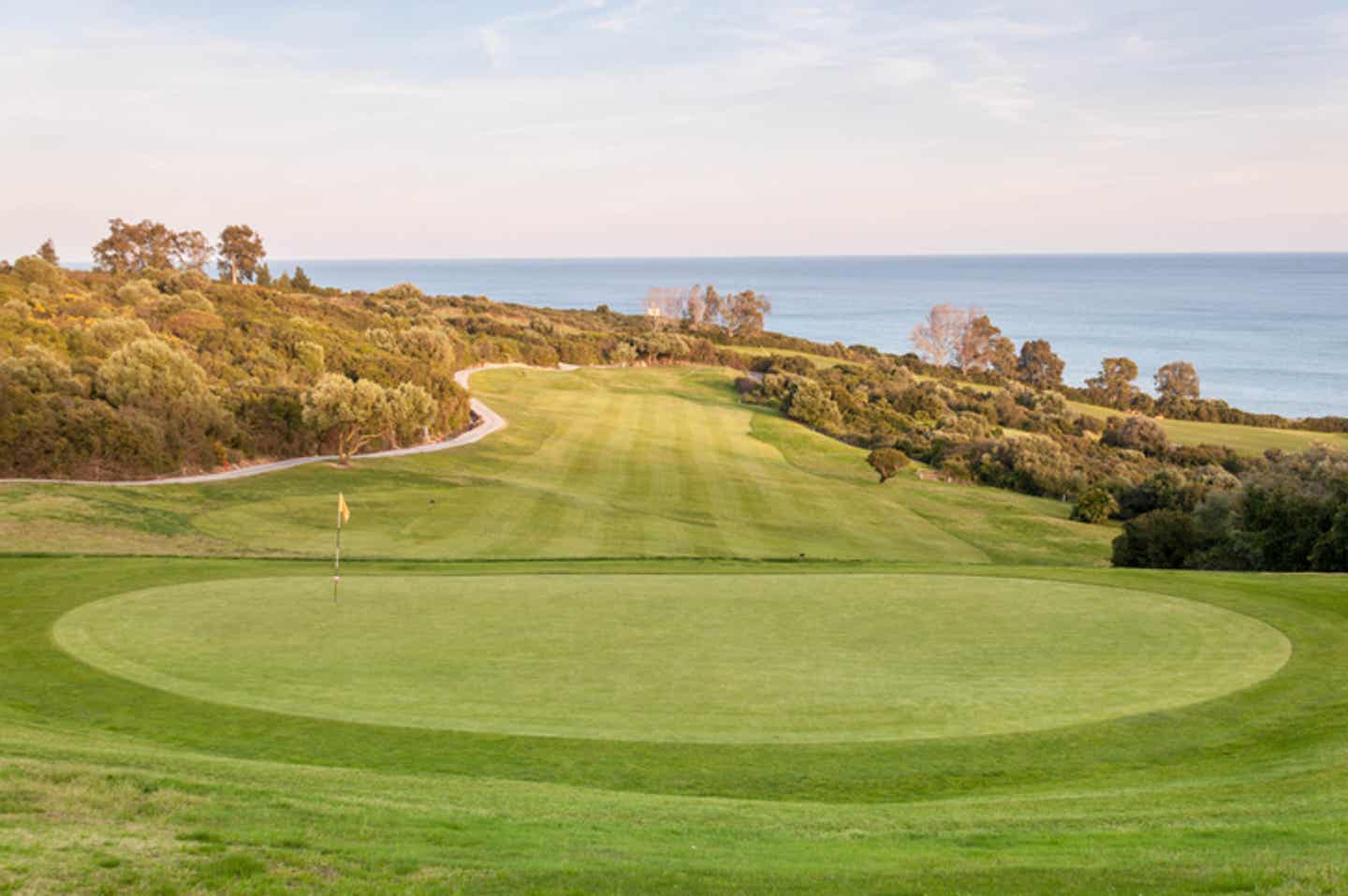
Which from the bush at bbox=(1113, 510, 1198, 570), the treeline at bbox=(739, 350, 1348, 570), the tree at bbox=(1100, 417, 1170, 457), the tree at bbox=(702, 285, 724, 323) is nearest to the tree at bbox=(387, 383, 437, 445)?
the treeline at bbox=(739, 350, 1348, 570)

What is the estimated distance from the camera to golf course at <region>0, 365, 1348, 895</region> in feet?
24.0

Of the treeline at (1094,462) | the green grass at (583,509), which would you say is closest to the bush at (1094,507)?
the treeline at (1094,462)

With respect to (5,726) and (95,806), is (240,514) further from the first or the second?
(95,806)

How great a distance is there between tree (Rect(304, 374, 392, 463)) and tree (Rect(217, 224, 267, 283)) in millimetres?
73638

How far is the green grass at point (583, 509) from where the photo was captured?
31.4 metres

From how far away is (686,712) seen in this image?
38.7 feet

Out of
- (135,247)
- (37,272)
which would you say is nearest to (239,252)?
(135,247)

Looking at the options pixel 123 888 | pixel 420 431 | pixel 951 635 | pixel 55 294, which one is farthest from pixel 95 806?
pixel 55 294

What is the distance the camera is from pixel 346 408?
4550 centimetres

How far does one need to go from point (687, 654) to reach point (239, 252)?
114m

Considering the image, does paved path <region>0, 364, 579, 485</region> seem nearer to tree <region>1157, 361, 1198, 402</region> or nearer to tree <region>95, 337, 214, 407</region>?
tree <region>95, 337, 214, 407</region>

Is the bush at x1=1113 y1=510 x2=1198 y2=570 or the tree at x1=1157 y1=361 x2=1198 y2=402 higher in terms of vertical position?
the tree at x1=1157 y1=361 x2=1198 y2=402

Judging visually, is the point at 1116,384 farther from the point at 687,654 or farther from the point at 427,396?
the point at 687,654

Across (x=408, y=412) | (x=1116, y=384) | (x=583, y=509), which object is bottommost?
(x=583, y=509)
